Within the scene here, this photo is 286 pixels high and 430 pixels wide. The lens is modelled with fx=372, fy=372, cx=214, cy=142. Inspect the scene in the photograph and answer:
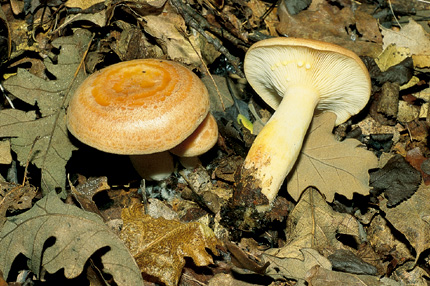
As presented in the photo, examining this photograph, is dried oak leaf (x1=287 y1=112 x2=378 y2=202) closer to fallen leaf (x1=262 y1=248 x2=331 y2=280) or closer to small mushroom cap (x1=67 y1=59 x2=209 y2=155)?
fallen leaf (x1=262 y1=248 x2=331 y2=280)

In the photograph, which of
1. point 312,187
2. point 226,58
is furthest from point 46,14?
point 312,187

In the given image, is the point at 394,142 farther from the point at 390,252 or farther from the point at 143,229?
the point at 143,229

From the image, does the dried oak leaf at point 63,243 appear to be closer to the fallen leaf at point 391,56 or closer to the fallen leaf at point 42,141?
the fallen leaf at point 42,141

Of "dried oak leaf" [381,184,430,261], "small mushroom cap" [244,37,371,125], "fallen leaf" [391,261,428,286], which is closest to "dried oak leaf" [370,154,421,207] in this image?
"dried oak leaf" [381,184,430,261]

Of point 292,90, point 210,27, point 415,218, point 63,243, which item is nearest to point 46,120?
point 63,243

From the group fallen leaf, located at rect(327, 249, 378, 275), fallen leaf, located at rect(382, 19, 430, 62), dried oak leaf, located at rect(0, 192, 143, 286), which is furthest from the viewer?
fallen leaf, located at rect(382, 19, 430, 62)

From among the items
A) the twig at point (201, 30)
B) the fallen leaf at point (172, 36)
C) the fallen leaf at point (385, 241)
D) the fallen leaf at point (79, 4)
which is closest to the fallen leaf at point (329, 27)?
the twig at point (201, 30)
